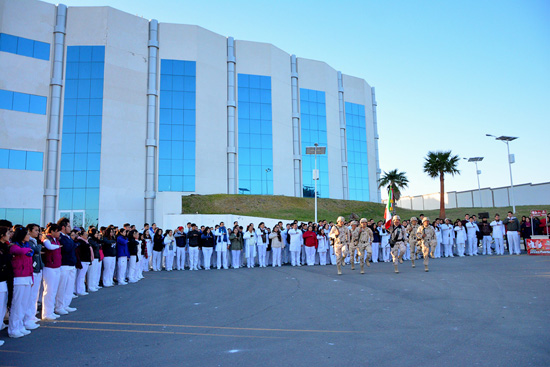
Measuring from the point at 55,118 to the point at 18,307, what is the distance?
37.3 metres

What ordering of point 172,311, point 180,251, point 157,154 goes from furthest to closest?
point 157,154 → point 180,251 → point 172,311

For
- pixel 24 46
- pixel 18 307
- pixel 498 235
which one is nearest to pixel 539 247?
pixel 498 235

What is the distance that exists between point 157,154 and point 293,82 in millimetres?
20463

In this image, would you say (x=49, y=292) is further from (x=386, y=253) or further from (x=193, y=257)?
(x=386, y=253)

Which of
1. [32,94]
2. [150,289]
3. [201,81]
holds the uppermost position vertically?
[201,81]

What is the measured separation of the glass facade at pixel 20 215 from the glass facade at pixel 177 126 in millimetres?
11378

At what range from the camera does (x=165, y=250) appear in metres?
20.4

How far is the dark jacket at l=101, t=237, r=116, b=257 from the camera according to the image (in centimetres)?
1390

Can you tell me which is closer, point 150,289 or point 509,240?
point 150,289

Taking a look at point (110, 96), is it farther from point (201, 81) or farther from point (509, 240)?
point (509, 240)

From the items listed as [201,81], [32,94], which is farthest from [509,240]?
[32,94]

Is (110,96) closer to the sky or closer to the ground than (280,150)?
closer to the sky

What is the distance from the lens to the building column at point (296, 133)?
2038 inches

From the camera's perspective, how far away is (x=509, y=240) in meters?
23.7
